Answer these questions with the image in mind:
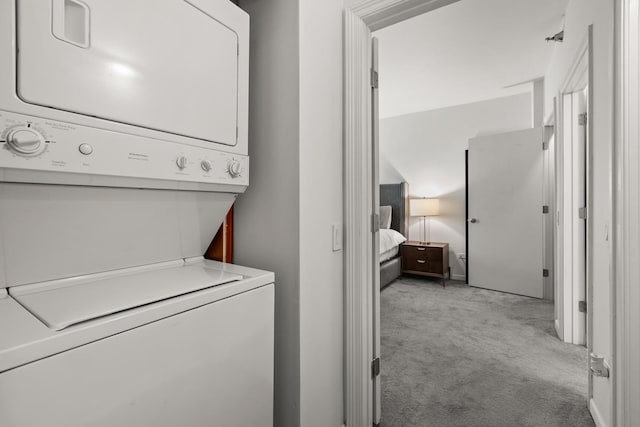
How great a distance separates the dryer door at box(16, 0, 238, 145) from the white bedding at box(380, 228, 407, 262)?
3.41m

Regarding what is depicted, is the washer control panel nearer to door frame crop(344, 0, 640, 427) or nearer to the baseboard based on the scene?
door frame crop(344, 0, 640, 427)

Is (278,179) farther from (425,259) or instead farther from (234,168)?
(425,259)

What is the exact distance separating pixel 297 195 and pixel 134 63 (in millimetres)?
628

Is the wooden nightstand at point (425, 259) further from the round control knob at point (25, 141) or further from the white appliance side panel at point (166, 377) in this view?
the round control knob at point (25, 141)

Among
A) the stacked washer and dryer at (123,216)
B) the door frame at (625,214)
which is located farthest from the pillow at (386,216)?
the stacked washer and dryer at (123,216)

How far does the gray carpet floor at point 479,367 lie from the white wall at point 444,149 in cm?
169

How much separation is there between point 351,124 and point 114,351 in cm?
121

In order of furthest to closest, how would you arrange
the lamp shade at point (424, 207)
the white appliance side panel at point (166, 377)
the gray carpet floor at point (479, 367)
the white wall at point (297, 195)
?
the lamp shade at point (424, 207) → the gray carpet floor at point (479, 367) → the white wall at point (297, 195) → the white appliance side panel at point (166, 377)

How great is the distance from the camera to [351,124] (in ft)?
4.73

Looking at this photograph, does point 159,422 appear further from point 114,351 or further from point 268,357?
point 268,357

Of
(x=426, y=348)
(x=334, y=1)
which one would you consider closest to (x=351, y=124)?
(x=334, y=1)

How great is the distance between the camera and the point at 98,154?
742 millimetres

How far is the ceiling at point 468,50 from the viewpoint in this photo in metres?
2.63

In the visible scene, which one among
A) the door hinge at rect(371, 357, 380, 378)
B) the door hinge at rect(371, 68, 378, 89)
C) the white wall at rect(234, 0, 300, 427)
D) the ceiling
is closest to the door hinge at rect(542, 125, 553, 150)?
the ceiling
